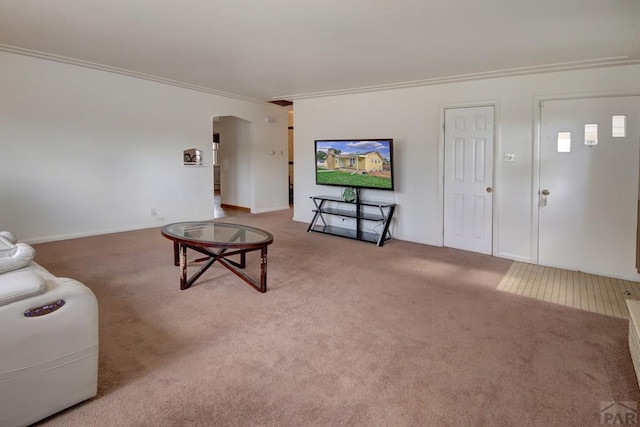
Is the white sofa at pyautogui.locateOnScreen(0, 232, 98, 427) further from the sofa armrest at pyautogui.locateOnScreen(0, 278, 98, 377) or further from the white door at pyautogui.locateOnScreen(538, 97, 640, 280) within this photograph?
the white door at pyautogui.locateOnScreen(538, 97, 640, 280)

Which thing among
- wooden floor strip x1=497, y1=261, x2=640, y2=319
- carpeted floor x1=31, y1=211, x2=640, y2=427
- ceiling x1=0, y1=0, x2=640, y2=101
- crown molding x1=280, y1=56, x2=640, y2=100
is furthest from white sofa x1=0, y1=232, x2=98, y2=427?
crown molding x1=280, y1=56, x2=640, y2=100

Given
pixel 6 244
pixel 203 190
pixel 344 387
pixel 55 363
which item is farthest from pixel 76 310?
pixel 203 190

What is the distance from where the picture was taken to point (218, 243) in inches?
125

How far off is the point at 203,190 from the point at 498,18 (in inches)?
217

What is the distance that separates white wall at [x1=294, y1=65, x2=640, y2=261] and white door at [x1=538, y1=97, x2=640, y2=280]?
15cm

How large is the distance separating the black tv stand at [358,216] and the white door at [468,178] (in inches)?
35.3

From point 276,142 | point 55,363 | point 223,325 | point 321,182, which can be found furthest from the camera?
point 276,142

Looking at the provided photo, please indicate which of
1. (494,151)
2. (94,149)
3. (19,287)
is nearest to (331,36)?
(494,151)

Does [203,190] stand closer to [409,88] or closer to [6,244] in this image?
[409,88]

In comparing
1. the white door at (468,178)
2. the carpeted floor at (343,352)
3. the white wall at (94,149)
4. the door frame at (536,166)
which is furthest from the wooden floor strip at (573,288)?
the white wall at (94,149)

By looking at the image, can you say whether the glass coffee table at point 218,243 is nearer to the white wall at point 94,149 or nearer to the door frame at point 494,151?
the white wall at point 94,149

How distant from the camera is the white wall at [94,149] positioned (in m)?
4.70

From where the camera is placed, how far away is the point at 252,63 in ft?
15.2

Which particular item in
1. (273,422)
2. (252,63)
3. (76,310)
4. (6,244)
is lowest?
(273,422)
